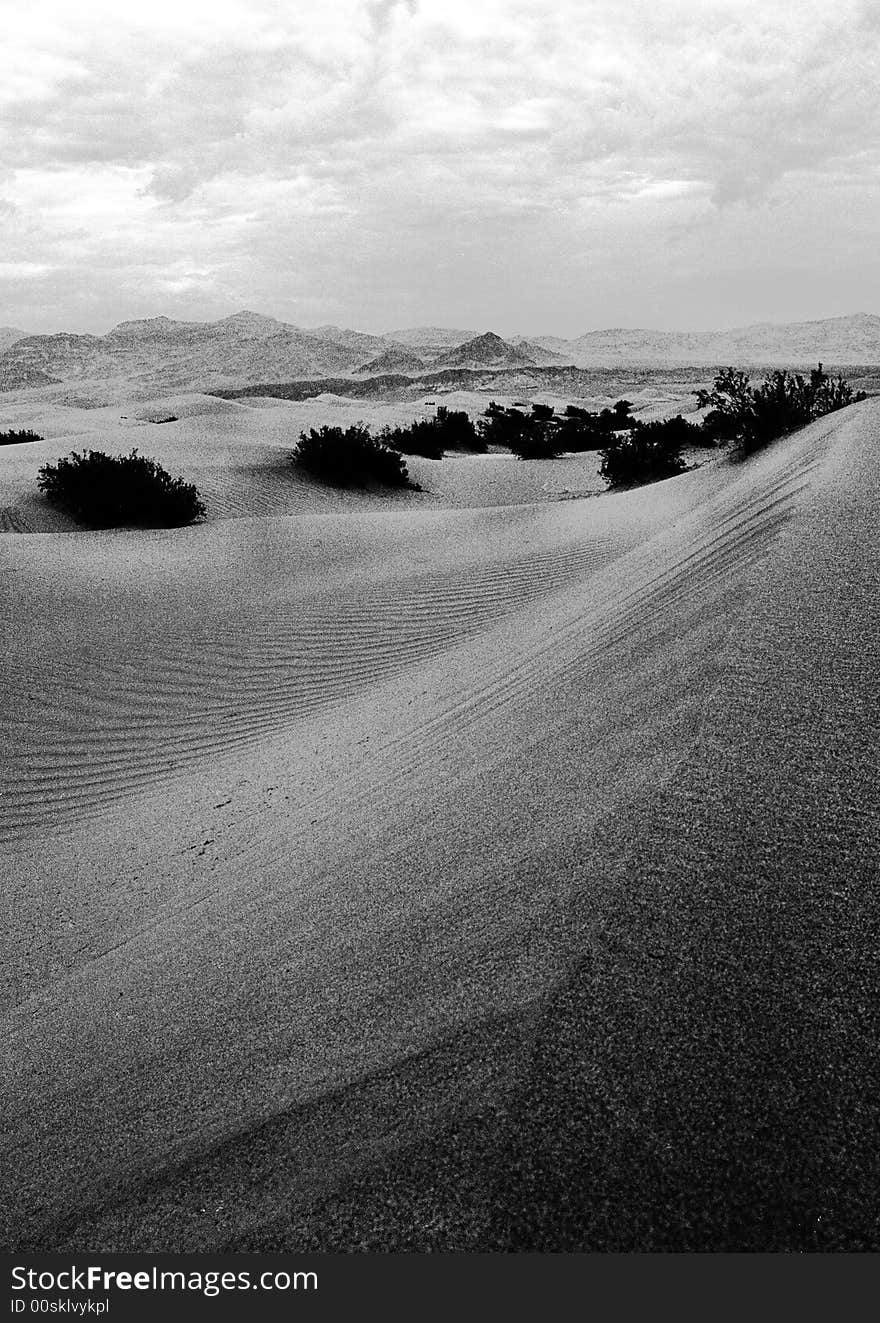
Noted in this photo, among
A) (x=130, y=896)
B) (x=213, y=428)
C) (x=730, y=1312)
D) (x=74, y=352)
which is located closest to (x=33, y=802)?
(x=130, y=896)

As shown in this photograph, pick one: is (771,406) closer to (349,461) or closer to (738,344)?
(349,461)

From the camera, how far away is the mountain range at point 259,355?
192 ft

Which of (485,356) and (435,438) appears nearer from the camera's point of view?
(435,438)

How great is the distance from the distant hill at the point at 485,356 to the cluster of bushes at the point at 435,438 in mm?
39971

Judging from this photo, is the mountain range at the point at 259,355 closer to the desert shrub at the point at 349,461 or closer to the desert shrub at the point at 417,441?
the desert shrub at the point at 417,441

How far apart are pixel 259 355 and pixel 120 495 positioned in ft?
195

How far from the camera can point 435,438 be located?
64.8 ft

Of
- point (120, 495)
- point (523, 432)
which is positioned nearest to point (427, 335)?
point (523, 432)

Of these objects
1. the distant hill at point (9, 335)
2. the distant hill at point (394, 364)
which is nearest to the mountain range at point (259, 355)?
Result: the distant hill at point (394, 364)

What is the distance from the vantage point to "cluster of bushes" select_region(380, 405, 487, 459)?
1881cm

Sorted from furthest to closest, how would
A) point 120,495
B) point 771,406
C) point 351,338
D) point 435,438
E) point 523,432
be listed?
point 351,338
point 523,432
point 435,438
point 120,495
point 771,406

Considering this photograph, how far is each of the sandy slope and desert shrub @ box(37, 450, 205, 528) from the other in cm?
606

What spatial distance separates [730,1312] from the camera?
4.43ft

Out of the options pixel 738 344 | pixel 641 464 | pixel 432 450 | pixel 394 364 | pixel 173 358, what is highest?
pixel 738 344
